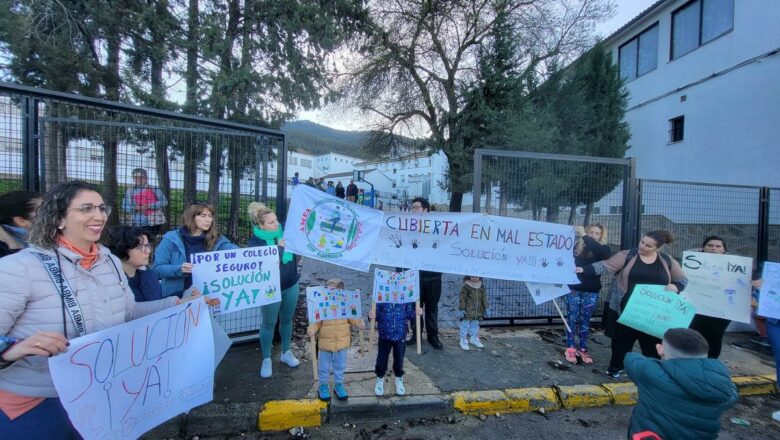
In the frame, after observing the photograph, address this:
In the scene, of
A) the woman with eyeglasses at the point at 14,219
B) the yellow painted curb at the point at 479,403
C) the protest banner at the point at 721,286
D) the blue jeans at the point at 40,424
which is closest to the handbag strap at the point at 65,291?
the blue jeans at the point at 40,424

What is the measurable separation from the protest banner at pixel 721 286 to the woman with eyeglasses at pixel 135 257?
5.45m

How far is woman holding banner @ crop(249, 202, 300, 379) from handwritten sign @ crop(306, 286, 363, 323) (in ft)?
1.89

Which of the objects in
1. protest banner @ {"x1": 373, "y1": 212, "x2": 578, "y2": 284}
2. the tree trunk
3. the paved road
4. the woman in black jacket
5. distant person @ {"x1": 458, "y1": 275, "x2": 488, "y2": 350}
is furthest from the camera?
the tree trunk

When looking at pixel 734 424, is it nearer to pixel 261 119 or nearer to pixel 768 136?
pixel 261 119

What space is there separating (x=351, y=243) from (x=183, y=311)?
6.04 ft

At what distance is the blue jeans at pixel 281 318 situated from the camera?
373 cm

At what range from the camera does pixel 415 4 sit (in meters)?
15.9

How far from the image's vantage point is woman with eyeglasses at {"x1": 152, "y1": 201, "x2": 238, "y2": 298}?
3076 mm

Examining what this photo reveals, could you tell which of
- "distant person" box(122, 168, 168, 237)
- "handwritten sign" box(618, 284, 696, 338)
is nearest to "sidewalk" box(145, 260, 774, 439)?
"handwritten sign" box(618, 284, 696, 338)

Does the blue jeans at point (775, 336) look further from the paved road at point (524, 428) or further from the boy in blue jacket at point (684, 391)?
the boy in blue jacket at point (684, 391)

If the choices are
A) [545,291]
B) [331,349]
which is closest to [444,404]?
[331,349]

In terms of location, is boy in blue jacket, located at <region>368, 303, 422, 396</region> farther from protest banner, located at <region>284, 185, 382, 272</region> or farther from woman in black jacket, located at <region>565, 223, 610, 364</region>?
woman in black jacket, located at <region>565, 223, 610, 364</region>

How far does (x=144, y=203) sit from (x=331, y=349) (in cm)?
261

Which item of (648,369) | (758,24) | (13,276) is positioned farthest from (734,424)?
(758,24)
